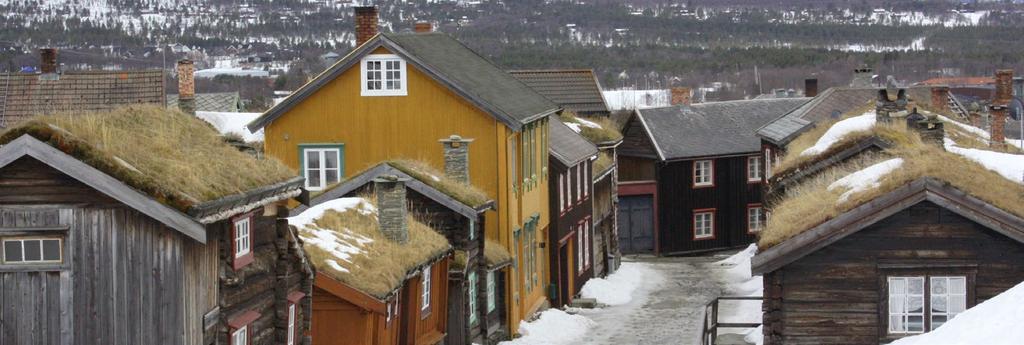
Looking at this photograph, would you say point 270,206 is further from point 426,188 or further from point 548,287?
point 548,287

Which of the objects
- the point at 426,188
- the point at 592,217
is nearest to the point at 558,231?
the point at 592,217

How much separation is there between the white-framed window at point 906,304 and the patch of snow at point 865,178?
156 centimetres

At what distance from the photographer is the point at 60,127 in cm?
1803

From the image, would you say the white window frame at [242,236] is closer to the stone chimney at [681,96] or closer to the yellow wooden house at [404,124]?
the yellow wooden house at [404,124]

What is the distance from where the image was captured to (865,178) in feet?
88.8

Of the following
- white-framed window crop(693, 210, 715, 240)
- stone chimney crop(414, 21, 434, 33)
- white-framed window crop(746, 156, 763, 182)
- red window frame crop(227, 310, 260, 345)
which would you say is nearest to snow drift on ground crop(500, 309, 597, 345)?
stone chimney crop(414, 21, 434, 33)

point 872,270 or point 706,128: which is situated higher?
point 706,128

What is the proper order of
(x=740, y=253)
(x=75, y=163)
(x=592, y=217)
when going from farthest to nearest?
1. (x=740, y=253)
2. (x=592, y=217)
3. (x=75, y=163)

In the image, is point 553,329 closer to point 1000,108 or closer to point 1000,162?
point 1000,162

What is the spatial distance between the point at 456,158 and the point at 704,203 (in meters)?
28.5

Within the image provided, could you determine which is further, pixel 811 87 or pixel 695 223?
pixel 811 87

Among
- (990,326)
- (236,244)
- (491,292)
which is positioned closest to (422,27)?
(491,292)

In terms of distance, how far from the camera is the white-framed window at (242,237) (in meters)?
20.0

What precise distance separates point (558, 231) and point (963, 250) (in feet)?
63.8
